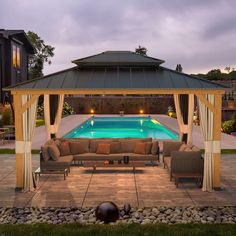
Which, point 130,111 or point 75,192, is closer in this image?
point 75,192

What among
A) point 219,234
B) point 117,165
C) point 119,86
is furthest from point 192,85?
point 219,234

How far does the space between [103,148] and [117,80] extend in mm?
4013

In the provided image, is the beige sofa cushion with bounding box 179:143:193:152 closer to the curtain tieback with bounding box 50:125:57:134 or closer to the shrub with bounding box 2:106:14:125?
the curtain tieback with bounding box 50:125:57:134

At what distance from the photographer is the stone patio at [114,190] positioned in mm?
9797

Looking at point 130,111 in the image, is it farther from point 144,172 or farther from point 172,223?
point 172,223

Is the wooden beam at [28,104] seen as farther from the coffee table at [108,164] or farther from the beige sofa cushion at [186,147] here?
the beige sofa cushion at [186,147]

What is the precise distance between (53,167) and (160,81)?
16.3ft

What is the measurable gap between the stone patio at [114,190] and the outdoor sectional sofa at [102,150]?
0.47 metres

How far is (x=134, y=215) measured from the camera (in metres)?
8.67

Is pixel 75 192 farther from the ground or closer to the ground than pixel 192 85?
closer to the ground

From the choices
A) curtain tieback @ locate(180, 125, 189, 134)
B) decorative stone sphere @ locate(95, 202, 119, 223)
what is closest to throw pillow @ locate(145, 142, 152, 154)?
curtain tieback @ locate(180, 125, 189, 134)

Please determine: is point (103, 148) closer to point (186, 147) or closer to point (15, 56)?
point (186, 147)

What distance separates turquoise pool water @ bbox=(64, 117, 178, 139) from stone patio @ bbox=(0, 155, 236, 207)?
11.8 meters

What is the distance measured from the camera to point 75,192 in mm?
10734
